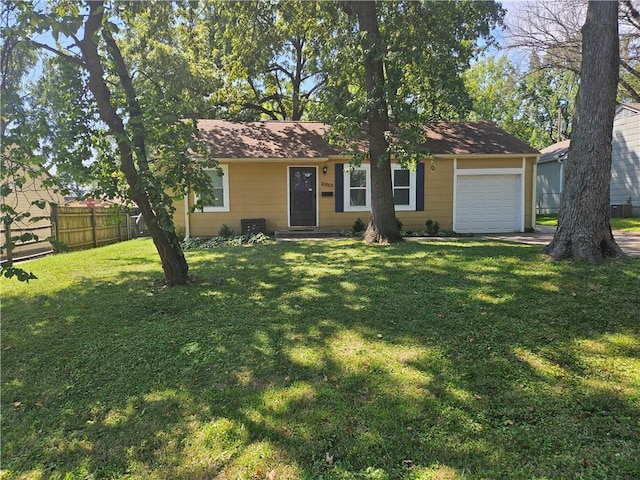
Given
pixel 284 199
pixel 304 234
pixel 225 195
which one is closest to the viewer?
pixel 304 234

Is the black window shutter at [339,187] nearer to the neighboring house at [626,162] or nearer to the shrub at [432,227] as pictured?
the shrub at [432,227]

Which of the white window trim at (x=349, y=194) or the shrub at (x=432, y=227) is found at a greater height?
the white window trim at (x=349, y=194)

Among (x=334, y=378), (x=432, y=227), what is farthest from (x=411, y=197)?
(x=334, y=378)

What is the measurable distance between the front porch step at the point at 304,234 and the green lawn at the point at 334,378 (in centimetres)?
518

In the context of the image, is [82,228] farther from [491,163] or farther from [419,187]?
[491,163]

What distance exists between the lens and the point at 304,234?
11.4 m

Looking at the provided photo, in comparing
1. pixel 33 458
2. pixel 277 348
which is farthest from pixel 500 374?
pixel 33 458

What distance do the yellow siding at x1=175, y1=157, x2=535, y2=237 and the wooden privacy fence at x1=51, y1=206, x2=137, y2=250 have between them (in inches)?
104

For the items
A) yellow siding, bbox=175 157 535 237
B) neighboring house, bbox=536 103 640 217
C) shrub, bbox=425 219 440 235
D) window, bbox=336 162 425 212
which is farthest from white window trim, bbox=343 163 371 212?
neighboring house, bbox=536 103 640 217

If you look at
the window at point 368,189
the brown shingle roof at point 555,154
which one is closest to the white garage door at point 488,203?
the window at point 368,189

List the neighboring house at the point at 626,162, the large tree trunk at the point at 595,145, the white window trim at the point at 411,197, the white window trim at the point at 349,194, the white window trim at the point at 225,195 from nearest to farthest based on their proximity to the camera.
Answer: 1. the large tree trunk at the point at 595,145
2. the white window trim at the point at 225,195
3. the white window trim at the point at 349,194
4. the white window trim at the point at 411,197
5. the neighboring house at the point at 626,162

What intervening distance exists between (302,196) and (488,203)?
5.75 metres

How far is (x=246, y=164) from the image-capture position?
475 inches

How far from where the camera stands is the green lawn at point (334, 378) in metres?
2.32
